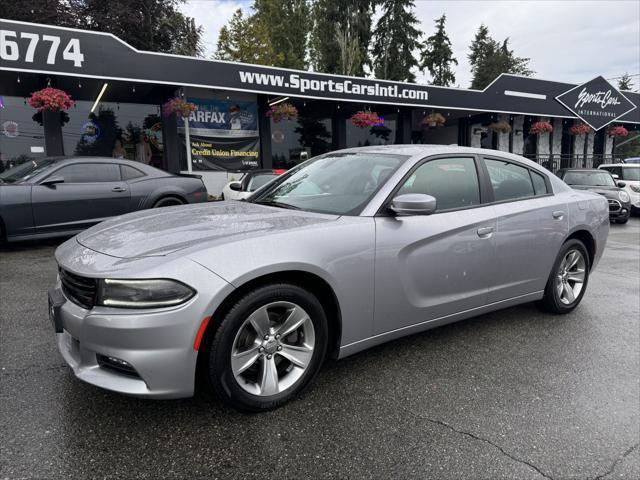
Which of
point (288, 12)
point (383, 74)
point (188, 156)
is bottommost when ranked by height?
point (188, 156)

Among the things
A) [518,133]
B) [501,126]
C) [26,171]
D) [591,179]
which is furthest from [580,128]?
[26,171]

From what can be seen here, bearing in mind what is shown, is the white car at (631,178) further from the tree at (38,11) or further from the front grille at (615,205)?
the tree at (38,11)

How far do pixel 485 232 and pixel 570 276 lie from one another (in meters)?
1.55

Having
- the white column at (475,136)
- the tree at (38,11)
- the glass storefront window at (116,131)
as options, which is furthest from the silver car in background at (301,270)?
the tree at (38,11)

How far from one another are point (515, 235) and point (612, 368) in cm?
115

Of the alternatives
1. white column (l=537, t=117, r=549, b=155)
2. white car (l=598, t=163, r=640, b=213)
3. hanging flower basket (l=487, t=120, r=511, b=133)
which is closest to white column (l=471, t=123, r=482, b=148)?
hanging flower basket (l=487, t=120, r=511, b=133)

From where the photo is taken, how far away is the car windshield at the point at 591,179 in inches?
481

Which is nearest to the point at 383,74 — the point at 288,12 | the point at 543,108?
the point at 288,12

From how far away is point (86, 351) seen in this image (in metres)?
2.15

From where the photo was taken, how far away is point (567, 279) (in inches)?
164

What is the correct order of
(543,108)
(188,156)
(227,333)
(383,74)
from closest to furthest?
(227,333), (188,156), (543,108), (383,74)

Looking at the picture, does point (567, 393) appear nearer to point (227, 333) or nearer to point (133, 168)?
point (227, 333)

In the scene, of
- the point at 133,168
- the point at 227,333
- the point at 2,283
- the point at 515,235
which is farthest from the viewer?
the point at 133,168

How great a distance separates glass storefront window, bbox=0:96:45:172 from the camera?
39.4 ft
